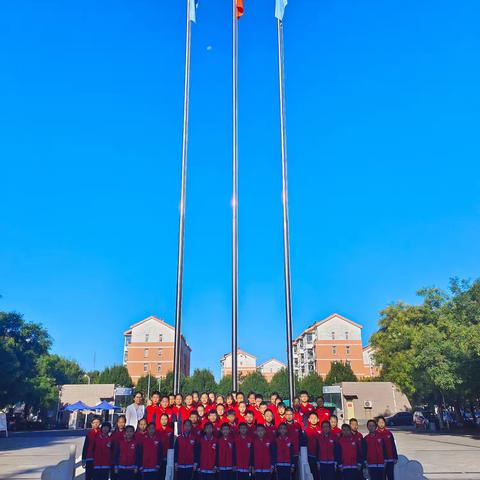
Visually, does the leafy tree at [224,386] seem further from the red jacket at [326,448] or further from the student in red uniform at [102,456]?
the red jacket at [326,448]

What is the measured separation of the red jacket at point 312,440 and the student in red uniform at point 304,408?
1.66 ft

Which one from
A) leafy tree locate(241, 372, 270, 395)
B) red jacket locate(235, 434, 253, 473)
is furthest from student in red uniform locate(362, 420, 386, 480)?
leafy tree locate(241, 372, 270, 395)

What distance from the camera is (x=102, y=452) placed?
27.2 feet

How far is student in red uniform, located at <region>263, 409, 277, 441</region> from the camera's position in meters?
8.05

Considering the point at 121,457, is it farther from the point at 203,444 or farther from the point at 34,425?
the point at 34,425

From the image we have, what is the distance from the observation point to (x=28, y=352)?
33.0m

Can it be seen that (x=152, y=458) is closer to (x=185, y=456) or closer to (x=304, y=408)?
(x=185, y=456)

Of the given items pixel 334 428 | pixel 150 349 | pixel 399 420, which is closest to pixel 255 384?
pixel 150 349

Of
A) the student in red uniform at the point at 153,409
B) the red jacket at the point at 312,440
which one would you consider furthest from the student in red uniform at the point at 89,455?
the red jacket at the point at 312,440

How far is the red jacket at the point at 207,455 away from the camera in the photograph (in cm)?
782

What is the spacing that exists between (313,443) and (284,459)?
2.22 ft

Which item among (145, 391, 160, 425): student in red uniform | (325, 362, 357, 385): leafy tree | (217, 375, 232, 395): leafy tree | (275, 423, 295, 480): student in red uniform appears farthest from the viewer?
(217, 375, 232, 395): leafy tree

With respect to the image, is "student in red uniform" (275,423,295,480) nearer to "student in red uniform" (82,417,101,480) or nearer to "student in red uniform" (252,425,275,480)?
"student in red uniform" (252,425,275,480)

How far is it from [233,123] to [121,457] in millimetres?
9512
